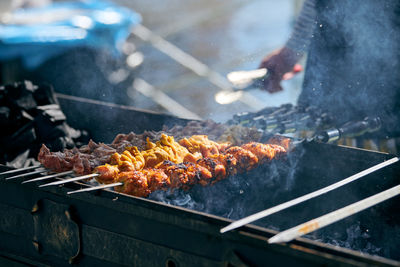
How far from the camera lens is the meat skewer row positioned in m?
3.29

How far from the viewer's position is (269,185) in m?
3.97

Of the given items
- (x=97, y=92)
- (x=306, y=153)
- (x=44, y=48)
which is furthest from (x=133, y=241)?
(x=44, y=48)

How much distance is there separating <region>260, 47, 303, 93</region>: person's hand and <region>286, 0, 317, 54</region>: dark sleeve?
8 cm

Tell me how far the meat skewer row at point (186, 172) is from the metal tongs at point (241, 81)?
0.98m

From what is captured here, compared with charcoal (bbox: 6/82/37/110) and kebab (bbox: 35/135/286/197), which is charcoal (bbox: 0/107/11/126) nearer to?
charcoal (bbox: 6/82/37/110)

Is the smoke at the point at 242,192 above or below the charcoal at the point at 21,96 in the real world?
below

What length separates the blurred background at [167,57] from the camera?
7875mm

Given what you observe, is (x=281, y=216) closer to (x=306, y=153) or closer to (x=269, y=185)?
(x=269, y=185)

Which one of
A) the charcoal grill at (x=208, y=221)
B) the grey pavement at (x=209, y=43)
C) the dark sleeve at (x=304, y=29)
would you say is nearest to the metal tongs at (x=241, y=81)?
the dark sleeve at (x=304, y=29)

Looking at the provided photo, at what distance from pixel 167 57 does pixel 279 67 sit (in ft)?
23.7

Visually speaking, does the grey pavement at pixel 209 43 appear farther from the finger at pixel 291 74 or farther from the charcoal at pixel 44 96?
the charcoal at pixel 44 96

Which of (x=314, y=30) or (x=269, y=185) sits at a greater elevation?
(x=314, y=30)

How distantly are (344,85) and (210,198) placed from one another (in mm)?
2202

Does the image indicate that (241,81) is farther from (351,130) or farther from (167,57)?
(167,57)
